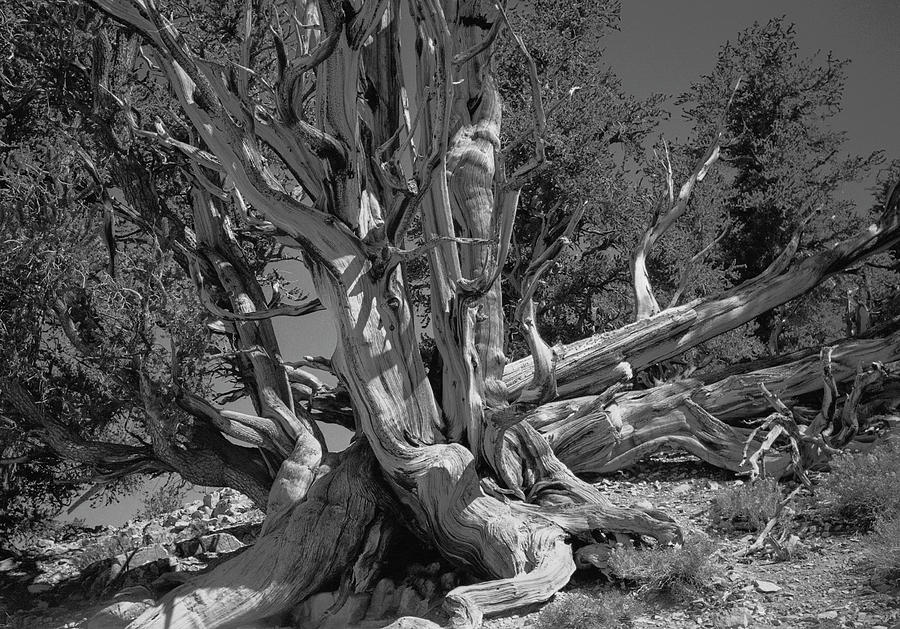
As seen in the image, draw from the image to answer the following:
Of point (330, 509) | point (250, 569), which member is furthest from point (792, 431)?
point (250, 569)

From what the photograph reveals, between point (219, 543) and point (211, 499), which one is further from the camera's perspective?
point (211, 499)

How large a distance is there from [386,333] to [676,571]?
140 inches

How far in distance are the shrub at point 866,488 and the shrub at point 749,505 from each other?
530 millimetres

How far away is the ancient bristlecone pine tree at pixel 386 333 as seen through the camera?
24.3ft

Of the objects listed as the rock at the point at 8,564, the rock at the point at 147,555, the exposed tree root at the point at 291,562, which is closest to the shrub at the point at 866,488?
the exposed tree root at the point at 291,562

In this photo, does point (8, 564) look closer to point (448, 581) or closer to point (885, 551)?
point (448, 581)

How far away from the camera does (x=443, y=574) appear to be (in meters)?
8.09

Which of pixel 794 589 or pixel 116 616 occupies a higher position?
pixel 116 616

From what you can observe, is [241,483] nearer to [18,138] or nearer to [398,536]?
[398,536]

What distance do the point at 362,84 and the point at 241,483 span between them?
495 centimetres

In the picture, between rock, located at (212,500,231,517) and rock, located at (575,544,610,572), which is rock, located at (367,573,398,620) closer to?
rock, located at (575,544,610,572)

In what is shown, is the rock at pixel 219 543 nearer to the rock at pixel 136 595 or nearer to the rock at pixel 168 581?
the rock at pixel 168 581

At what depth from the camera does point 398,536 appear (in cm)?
862

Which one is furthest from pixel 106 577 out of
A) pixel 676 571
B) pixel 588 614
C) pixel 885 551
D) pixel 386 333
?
pixel 885 551
